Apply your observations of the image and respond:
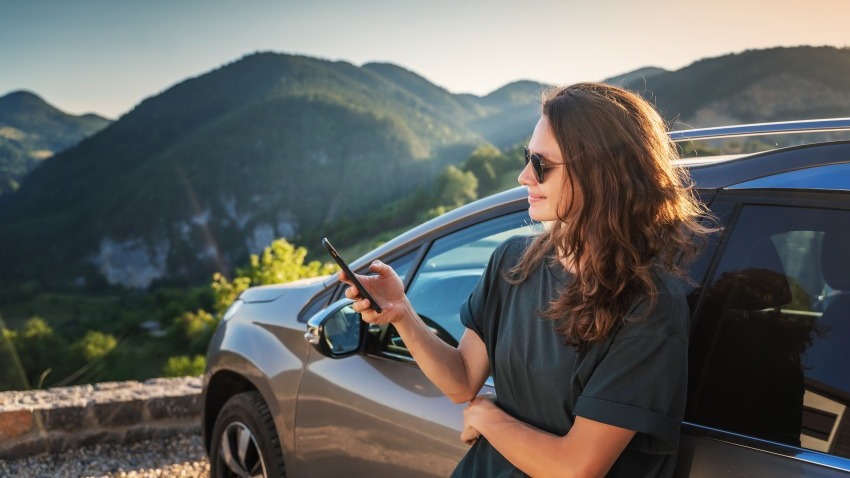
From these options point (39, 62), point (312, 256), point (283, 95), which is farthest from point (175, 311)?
point (39, 62)

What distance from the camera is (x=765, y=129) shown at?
6.24 ft

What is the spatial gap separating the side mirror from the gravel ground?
2.71 m

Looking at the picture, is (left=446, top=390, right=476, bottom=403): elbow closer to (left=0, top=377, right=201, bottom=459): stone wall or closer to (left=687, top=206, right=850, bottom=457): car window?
(left=687, top=206, right=850, bottom=457): car window

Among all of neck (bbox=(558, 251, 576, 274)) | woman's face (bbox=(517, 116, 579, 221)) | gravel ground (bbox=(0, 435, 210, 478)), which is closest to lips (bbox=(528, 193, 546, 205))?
woman's face (bbox=(517, 116, 579, 221))

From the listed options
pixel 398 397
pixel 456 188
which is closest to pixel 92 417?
pixel 398 397

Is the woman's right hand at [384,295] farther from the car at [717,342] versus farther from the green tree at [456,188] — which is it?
the green tree at [456,188]

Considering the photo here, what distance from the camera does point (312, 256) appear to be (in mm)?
59781

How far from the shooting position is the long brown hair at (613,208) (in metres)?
1.43

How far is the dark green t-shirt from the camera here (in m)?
1.34

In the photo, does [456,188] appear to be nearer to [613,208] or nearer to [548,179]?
[548,179]

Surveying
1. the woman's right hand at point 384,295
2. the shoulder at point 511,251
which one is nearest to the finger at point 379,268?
the woman's right hand at point 384,295

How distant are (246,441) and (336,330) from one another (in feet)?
2.95

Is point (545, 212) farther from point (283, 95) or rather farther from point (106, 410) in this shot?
point (283, 95)

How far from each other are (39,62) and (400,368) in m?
105
